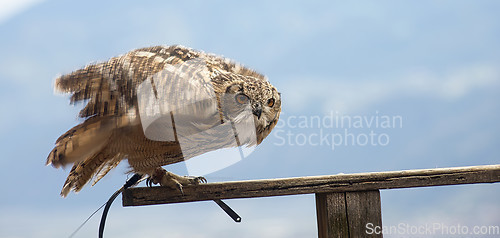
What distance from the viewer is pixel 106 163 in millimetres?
2160

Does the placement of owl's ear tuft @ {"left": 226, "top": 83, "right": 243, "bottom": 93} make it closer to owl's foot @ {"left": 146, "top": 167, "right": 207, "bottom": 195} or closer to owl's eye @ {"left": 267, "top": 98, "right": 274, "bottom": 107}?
owl's eye @ {"left": 267, "top": 98, "right": 274, "bottom": 107}

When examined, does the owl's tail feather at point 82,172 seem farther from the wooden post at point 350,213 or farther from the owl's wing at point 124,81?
the wooden post at point 350,213

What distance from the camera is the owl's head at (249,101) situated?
1.87m

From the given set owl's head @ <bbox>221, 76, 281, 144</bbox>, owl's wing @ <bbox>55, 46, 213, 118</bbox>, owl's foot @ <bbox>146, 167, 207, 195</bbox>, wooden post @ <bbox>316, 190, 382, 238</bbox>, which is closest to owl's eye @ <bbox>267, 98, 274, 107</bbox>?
owl's head @ <bbox>221, 76, 281, 144</bbox>

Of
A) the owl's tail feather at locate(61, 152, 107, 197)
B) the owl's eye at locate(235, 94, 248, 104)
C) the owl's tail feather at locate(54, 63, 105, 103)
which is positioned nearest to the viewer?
the owl's eye at locate(235, 94, 248, 104)

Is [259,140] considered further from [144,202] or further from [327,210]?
[144,202]

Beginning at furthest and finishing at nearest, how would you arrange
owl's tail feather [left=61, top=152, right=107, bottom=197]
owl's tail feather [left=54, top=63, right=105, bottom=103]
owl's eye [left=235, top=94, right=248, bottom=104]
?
owl's tail feather [left=61, top=152, right=107, bottom=197]
owl's tail feather [left=54, top=63, right=105, bottom=103]
owl's eye [left=235, top=94, right=248, bottom=104]

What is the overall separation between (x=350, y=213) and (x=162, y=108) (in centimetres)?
77

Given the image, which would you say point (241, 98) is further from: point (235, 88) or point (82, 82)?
point (82, 82)

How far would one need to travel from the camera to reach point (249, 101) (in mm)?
1881

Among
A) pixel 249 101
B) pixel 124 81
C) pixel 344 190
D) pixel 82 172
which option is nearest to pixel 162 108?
pixel 124 81

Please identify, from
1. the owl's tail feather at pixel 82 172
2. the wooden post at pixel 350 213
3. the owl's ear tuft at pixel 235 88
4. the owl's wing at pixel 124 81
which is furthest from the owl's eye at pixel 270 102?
the owl's tail feather at pixel 82 172

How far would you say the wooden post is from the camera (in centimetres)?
199

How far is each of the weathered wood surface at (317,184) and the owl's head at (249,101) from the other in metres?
0.23
